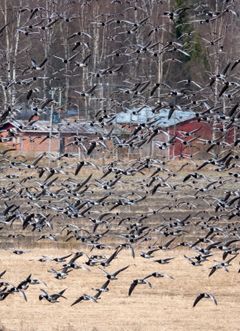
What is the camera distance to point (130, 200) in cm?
2205

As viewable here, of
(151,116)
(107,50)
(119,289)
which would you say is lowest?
(119,289)

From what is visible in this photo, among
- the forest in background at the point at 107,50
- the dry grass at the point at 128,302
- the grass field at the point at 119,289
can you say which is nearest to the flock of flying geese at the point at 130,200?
the grass field at the point at 119,289

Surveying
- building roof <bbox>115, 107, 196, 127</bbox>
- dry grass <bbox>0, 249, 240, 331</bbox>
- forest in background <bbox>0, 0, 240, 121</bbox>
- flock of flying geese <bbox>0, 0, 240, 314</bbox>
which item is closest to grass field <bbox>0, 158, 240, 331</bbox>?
dry grass <bbox>0, 249, 240, 331</bbox>

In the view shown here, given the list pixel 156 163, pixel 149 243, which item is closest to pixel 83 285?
pixel 149 243

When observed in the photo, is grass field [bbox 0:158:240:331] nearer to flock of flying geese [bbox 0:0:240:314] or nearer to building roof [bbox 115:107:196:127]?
flock of flying geese [bbox 0:0:240:314]

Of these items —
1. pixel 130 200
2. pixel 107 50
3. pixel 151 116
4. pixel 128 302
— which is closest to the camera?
pixel 130 200

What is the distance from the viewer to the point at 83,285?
2852cm

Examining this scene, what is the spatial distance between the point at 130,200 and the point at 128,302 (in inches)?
194

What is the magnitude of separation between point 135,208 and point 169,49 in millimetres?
21114

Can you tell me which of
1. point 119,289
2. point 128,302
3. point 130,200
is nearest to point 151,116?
point 130,200

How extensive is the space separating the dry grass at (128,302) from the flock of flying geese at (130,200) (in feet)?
1.20

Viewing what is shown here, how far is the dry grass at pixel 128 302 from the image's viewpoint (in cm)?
2384

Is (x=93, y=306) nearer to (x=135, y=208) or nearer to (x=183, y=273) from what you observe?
(x=183, y=273)

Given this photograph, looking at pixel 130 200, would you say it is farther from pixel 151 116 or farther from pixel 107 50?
pixel 107 50
